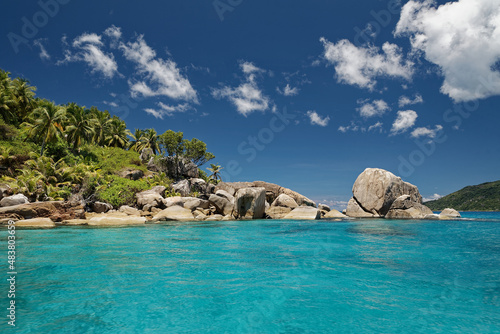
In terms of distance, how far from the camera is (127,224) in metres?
24.6

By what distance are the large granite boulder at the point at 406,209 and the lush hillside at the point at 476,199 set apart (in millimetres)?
71432

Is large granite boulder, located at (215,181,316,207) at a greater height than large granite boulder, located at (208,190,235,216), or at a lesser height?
greater

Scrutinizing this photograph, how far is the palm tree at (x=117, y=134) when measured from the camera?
57000 millimetres

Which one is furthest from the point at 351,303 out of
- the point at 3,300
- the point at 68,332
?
the point at 3,300

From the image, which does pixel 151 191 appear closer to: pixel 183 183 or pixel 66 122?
pixel 183 183

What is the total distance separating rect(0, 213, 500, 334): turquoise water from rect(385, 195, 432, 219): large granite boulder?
1150 inches

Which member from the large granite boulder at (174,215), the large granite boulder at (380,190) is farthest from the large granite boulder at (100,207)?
the large granite boulder at (380,190)

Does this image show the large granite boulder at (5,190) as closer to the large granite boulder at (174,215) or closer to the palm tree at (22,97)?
the large granite boulder at (174,215)

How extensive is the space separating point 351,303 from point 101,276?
6.86 metres

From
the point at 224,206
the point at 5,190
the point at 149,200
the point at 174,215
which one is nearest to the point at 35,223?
the point at 5,190

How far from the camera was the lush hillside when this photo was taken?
91.4m

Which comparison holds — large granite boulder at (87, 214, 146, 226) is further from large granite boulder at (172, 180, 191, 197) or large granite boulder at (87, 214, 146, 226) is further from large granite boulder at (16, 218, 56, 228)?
large granite boulder at (172, 180, 191, 197)

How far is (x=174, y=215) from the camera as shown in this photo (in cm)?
3073

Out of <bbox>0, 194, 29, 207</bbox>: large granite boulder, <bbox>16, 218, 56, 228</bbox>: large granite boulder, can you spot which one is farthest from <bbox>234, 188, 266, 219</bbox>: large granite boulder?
<bbox>0, 194, 29, 207</bbox>: large granite boulder
